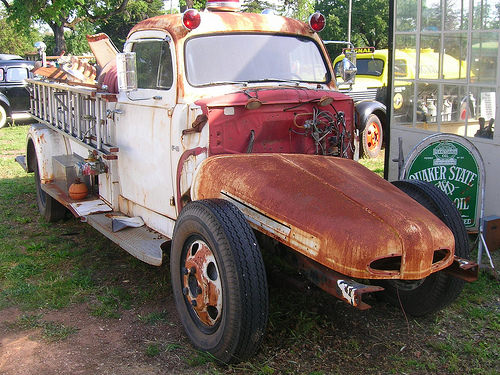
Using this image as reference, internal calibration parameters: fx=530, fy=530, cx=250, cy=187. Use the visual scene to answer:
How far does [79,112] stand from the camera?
5535 mm

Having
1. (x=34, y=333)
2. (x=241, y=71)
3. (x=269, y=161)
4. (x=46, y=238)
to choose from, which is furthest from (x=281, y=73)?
(x=46, y=238)

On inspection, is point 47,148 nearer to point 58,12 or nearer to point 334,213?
point 334,213

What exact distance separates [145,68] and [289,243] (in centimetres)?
226

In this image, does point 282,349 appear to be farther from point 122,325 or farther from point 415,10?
point 415,10

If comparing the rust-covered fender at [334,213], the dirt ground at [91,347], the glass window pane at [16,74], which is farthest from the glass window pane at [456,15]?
the glass window pane at [16,74]

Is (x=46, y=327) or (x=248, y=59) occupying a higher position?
(x=248, y=59)

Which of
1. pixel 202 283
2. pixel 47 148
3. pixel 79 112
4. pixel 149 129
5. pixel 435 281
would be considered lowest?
pixel 435 281

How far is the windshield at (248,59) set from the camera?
4148mm

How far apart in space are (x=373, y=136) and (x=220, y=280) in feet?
25.6

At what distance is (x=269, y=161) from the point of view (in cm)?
367

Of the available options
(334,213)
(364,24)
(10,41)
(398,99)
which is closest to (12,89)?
(398,99)

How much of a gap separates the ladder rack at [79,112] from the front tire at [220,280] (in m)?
1.81

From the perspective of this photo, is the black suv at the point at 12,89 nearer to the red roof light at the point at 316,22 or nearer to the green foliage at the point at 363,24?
the red roof light at the point at 316,22

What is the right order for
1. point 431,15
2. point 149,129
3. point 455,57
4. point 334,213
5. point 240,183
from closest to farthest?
point 334,213
point 240,183
point 149,129
point 455,57
point 431,15
